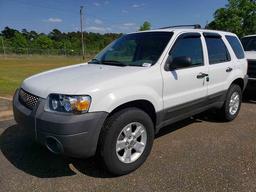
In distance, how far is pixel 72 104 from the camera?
3094 millimetres

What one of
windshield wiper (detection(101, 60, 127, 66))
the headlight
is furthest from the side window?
the headlight

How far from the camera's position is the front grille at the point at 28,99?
344 centimetres

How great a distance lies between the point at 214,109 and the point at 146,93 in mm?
2209

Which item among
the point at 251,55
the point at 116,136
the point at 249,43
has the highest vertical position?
the point at 249,43

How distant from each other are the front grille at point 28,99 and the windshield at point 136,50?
4.22 feet

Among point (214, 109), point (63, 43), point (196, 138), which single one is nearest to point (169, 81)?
point (196, 138)

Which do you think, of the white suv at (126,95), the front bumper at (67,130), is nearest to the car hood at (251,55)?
the white suv at (126,95)

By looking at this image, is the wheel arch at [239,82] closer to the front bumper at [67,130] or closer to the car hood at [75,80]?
the car hood at [75,80]

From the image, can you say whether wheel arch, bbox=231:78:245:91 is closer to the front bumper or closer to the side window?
the side window

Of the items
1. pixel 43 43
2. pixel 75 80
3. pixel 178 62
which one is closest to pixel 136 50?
pixel 178 62

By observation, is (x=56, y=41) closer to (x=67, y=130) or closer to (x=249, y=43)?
(x=249, y=43)

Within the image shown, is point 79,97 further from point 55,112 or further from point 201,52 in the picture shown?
point 201,52

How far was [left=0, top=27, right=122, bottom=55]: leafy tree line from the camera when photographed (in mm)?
69219

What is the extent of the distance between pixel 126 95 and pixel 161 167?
1.10 metres
